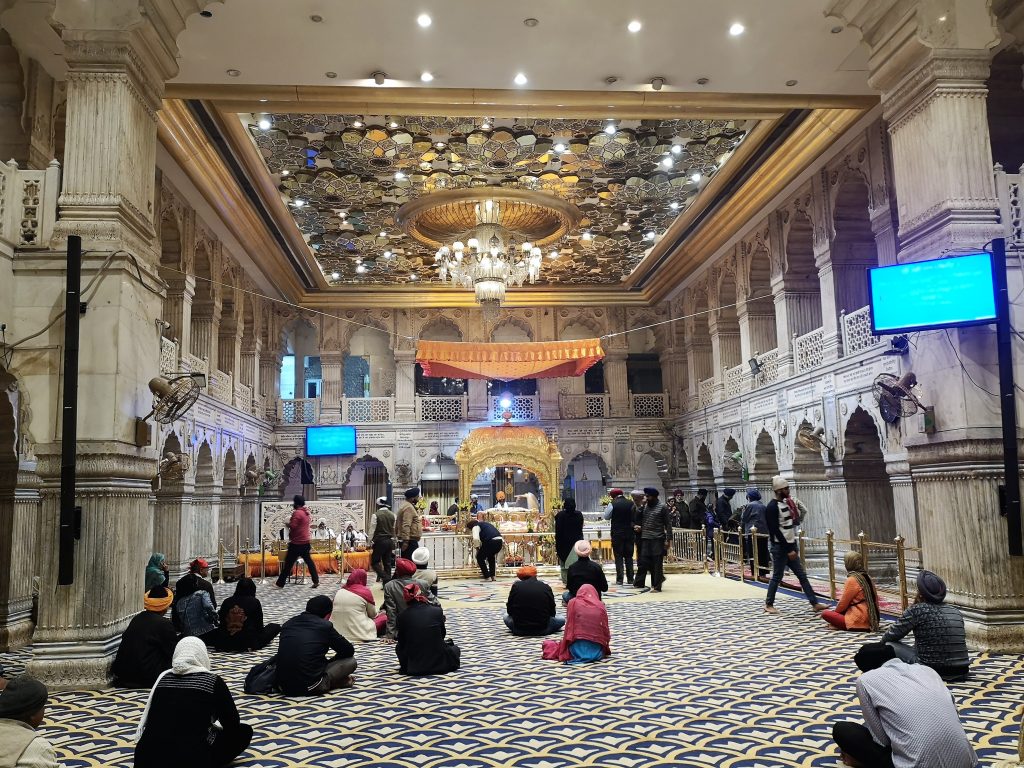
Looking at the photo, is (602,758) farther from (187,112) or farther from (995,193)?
(187,112)

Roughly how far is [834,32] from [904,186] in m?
1.91

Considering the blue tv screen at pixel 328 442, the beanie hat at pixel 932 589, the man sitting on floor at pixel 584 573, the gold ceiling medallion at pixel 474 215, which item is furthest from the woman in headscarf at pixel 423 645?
the blue tv screen at pixel 328 442

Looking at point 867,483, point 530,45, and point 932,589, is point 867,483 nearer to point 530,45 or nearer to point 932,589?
point 932,589

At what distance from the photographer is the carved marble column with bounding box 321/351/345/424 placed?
1870 centimetres

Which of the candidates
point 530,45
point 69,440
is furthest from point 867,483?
point 69,440

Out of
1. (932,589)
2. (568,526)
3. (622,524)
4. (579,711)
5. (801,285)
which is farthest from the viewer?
(801,285)

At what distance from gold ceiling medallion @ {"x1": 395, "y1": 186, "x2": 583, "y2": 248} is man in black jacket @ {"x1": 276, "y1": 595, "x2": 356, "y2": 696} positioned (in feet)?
27.9

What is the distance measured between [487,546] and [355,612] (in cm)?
441

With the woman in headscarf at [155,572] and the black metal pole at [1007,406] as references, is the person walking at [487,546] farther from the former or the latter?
the black metal pole at [1007,406]

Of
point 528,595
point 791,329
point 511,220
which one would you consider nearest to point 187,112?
point 511,220

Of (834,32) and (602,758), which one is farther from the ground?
(834,32)

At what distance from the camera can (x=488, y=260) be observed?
480 inches

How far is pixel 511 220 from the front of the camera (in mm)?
13336

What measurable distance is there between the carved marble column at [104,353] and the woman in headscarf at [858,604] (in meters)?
5.79
